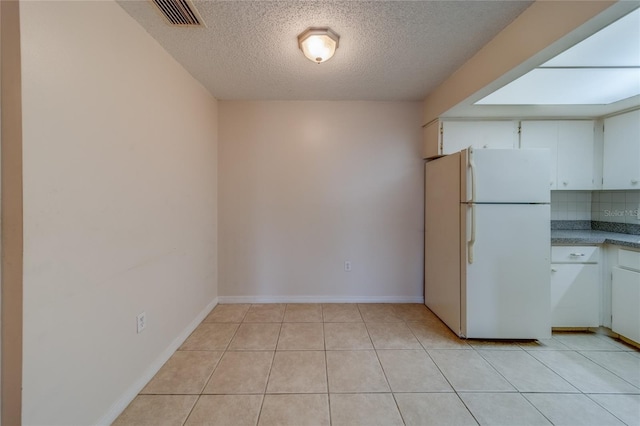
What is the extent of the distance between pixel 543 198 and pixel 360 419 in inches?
88.5

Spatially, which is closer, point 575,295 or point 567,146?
point 575,295

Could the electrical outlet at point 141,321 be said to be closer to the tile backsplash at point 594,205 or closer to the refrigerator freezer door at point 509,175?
the refrigerator freezer door at point 509,175

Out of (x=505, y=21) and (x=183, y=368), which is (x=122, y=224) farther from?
(x=505, y=21)

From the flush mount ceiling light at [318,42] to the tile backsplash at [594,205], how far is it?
310 cm

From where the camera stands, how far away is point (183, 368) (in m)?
1.88

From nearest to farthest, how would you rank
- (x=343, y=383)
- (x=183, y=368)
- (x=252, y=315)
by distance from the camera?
(x=343, y=383) → (x=183, y=368) → (x=252, y=315)

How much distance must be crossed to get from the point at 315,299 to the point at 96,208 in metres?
2.34

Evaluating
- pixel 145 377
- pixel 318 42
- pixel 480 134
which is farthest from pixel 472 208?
pixel 145 377

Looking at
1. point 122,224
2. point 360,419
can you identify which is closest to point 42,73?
point 122,224

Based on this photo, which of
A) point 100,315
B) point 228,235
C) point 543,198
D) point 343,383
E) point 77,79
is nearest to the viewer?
point 77,79

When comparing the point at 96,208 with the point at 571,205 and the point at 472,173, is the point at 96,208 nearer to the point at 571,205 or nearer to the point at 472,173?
the point at 472,173

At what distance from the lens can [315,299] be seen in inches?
120

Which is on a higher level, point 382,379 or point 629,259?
point 629,259

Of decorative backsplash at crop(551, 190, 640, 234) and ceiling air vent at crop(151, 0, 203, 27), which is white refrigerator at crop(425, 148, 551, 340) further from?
ceiling air vent at crop(151, 0, 203, 27)
